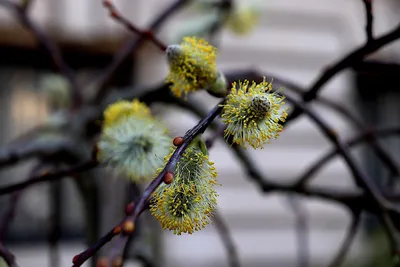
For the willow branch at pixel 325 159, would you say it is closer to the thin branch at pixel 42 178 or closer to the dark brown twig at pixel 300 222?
the dark brown twig at pixel 300 222

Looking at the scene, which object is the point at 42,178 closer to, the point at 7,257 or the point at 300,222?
the point at 7,257

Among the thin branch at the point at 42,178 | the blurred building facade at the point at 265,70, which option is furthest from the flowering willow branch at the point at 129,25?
the blurred building facade at the point at 265,70

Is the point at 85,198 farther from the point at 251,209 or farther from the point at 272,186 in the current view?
the point at 251,209

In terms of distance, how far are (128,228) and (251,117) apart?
0.30ft

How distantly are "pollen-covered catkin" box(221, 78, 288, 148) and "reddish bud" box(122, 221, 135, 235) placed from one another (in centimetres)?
8

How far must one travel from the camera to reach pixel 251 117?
28cm

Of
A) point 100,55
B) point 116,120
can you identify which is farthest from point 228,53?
point 116,120

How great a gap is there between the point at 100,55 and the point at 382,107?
135cm

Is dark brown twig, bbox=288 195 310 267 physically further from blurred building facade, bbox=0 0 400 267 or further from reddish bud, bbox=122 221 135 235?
blurred building facade, bbox=0 0 400 267

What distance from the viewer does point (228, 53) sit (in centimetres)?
241

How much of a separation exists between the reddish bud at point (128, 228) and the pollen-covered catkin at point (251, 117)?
0.25ft

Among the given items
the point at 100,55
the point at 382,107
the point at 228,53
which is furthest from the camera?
the point at 382,107

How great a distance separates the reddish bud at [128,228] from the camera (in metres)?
0.22

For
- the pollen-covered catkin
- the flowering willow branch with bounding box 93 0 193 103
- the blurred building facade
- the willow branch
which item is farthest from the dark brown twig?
the blurred building facade
